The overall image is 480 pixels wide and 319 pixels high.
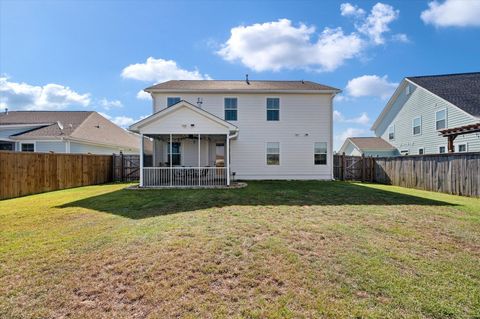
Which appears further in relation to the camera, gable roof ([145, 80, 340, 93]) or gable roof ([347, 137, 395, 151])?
gable roof ([347, 137, 395, 151])

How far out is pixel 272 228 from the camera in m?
5.35

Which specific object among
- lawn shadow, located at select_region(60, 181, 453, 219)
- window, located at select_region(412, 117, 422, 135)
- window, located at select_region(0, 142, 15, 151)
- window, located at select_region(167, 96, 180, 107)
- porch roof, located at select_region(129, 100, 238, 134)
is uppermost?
window, located at select_region(167, 96, 180, 107)

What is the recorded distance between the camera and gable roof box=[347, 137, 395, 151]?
2414cm

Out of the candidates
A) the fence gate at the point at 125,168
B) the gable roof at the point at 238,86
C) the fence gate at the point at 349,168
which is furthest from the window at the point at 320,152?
the fence gate at the point at 125,168

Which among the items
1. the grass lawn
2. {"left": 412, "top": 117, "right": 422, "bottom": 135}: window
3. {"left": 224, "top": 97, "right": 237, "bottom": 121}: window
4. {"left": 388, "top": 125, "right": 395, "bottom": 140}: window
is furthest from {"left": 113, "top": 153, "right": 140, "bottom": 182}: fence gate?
{"left": 388, "top": 125, "right": 395, "bottom": 140}: window

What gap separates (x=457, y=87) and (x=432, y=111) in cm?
259

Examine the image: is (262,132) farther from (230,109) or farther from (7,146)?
(7,146)

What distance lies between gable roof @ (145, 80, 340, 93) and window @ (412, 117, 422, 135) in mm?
9027

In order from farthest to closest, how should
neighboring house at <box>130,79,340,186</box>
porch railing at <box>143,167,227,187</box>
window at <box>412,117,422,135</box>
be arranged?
window at <box>412,117,422,135</box> → neighboring house at <box>130,79,340,186</box> → porch railing at <box>143,167,227,187</box>

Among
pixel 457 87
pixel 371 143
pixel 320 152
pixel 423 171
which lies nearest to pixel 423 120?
pixel 457 87

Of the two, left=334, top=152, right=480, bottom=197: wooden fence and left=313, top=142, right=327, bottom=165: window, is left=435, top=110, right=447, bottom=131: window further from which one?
left=313, top=142, right=327, bottom=165: window

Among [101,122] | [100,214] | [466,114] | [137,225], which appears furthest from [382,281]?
[101,122]

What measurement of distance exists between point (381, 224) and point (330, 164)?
10.8 m

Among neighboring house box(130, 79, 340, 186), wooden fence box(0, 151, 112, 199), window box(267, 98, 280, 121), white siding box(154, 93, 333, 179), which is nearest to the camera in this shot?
wooden fence box(0, 151, 112, 199)
